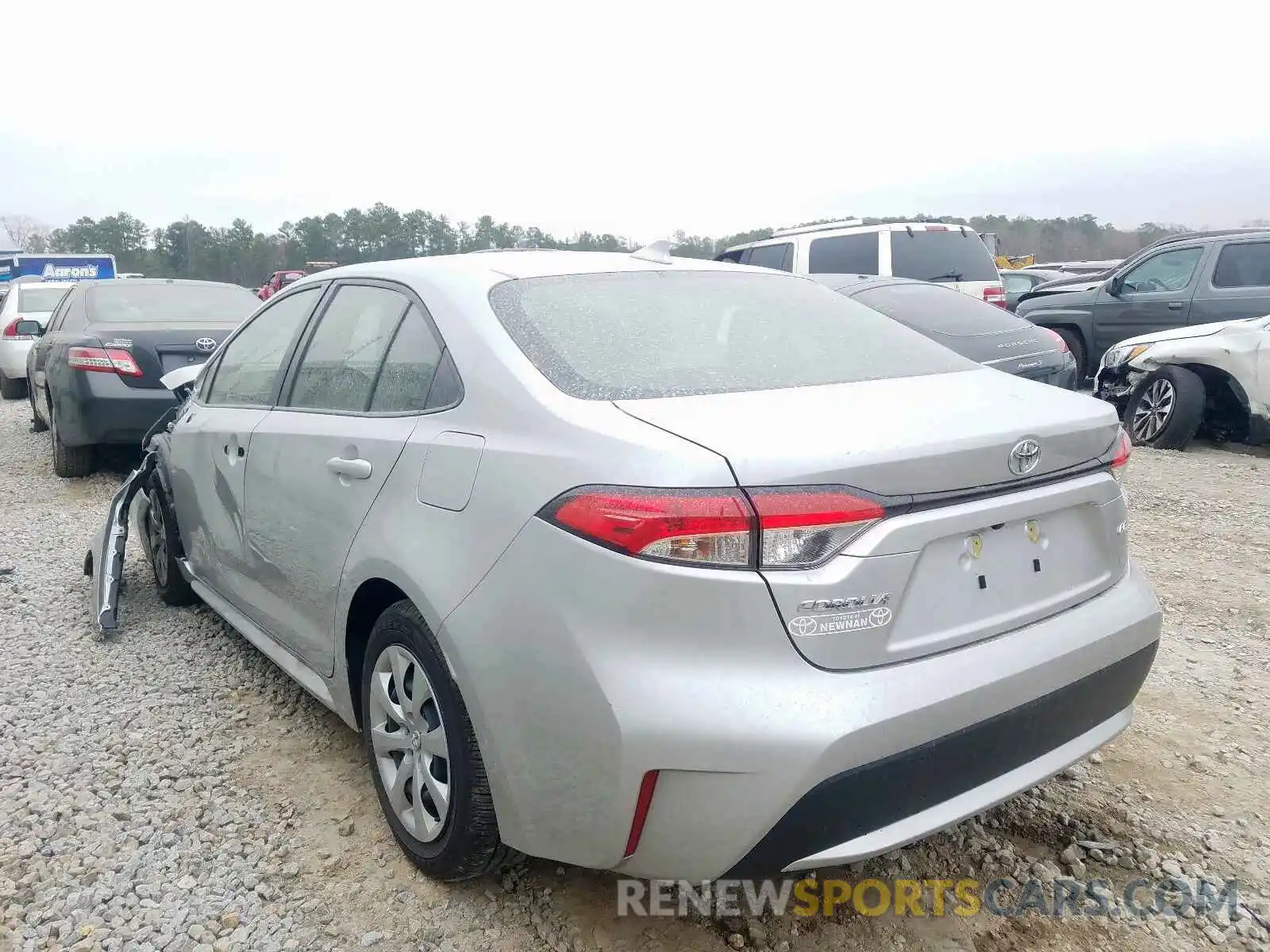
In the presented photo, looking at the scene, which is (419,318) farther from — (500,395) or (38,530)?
(38,530)

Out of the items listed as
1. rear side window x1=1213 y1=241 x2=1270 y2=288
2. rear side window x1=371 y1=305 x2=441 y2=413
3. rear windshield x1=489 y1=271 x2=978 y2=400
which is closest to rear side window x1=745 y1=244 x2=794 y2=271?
rear side window x1=1213 y1=241 x2=1270 y2=288

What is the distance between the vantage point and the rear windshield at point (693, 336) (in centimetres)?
220

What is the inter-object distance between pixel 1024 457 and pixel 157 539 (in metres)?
3.87

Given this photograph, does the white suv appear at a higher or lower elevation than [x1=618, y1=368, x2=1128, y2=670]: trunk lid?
higher

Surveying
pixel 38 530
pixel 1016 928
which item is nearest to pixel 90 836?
pixel 1016 928

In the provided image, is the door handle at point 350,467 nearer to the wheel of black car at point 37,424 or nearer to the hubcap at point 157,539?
the hubcap at point 157,539

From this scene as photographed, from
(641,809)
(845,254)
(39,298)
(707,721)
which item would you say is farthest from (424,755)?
(39,298)

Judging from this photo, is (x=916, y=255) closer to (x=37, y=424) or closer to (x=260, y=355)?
(x=260, y=355)

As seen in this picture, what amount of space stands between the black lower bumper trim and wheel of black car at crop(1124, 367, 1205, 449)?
6279 mm

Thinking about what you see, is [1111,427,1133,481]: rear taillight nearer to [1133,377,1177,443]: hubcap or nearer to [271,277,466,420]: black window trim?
[271,277,466,420]: black window trim

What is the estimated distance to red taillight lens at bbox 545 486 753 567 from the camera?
1.75 metres

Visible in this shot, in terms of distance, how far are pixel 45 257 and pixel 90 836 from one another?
127 feet

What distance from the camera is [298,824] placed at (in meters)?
2.67

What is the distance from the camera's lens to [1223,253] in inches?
345
